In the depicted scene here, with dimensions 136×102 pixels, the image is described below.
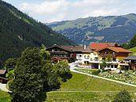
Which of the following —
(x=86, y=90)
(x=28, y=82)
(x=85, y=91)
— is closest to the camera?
(x=28, y=82)

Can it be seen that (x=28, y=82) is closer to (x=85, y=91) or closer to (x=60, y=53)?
(x=85, y=91)

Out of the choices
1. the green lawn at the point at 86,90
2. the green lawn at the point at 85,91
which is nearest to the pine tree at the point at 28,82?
the green lawn at the point at 85,91

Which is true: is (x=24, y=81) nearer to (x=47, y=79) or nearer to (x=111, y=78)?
(x=47, y=79)

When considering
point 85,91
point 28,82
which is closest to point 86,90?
point 85,91

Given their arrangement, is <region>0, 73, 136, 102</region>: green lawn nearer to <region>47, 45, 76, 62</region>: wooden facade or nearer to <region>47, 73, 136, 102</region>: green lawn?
<region>47, 73, 136, 102</region>: green lawn

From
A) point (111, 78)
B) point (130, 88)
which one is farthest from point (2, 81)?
point (130, 88)

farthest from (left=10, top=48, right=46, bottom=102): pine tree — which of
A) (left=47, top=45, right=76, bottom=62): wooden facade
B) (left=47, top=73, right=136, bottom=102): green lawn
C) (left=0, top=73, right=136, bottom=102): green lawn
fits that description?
(left=47, top=45, right=76, bottom=62): wooden facade

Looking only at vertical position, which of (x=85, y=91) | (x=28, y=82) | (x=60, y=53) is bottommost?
(x=85, y=91)

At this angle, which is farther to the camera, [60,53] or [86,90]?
[60,53]

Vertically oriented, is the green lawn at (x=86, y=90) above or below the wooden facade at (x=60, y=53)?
below

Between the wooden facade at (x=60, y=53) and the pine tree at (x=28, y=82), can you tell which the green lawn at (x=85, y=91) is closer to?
the pine tree at (x=28, y=82)

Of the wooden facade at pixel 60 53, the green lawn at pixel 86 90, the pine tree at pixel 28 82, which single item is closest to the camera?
the pine tree at pixel 28 82

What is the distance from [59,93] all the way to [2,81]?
26399mm

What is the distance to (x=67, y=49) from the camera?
146 m
